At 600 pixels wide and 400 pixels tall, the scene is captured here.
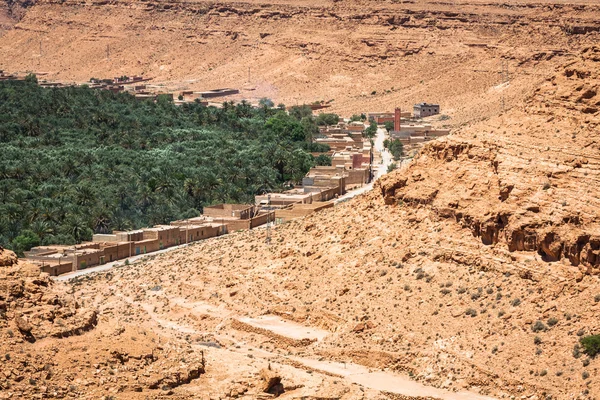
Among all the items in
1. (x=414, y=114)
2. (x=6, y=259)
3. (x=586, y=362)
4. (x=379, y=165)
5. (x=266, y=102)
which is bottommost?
(x=586, y=362)

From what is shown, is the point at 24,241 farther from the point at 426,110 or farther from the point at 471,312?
the point at 426,110

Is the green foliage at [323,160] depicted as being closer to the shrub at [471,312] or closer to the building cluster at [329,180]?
the building cluster at [329,180]

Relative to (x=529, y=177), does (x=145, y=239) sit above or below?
below

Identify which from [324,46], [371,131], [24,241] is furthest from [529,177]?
[324,46]

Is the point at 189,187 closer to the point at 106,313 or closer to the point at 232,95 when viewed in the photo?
the point at 106,313

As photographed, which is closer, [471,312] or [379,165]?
[471,312]

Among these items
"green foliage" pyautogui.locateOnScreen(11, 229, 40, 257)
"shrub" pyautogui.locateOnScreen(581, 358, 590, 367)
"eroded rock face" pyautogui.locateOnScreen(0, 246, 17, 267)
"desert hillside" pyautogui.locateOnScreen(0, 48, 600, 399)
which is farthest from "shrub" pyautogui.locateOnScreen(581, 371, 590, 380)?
"green foliage" pyautogui.locateOnScreen(11, 229, 40, 257)

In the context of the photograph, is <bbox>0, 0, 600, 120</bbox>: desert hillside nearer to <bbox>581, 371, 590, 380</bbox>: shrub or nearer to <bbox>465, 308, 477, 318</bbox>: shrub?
<bbox>465, 308, 477, 318</bbox>: shrub
